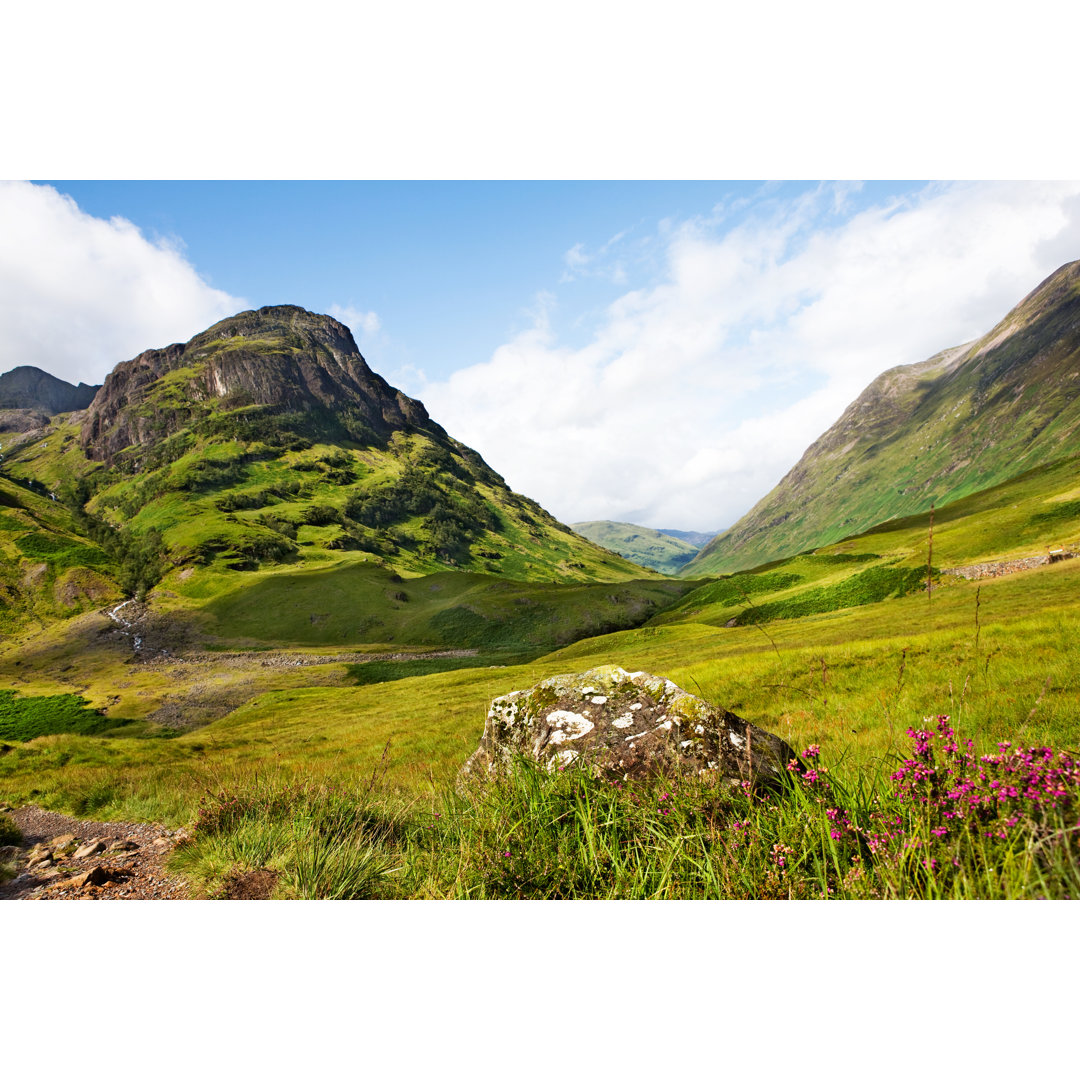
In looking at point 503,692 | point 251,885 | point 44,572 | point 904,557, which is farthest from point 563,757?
point 44,572

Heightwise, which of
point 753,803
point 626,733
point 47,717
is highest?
point 626,733

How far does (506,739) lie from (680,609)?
66995 millimetres

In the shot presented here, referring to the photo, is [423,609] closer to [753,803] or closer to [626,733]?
[626,733]

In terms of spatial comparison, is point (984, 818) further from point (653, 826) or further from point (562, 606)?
point (562, 606)

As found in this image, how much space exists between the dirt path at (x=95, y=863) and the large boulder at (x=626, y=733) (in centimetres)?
414

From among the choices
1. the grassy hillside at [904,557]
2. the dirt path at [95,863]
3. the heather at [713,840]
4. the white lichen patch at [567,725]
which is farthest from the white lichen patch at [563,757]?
the grassy hillside at [904,557]

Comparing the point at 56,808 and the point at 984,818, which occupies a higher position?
the point at 984,818

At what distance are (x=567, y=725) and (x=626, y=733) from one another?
3.30 feet

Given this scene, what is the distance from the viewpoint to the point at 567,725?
24.3 feet

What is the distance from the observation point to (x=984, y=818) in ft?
10.7

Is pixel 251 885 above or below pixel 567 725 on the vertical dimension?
below

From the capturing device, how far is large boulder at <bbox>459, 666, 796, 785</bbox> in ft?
19.3

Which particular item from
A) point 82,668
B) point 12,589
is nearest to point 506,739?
point 82,668

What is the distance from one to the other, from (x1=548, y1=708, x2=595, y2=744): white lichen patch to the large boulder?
0.01m
